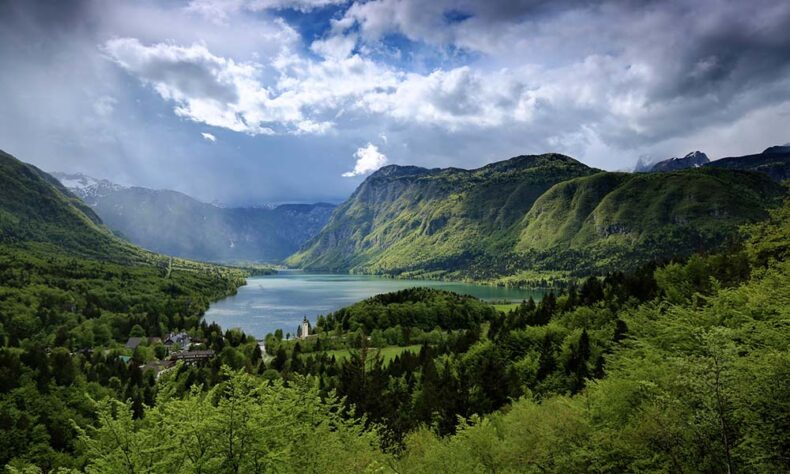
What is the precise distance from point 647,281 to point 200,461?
91.9 meters

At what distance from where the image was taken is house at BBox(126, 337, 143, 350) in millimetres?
142975

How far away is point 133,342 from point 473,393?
12852 centimetres

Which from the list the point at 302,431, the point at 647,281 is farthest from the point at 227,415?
the point at 647,281

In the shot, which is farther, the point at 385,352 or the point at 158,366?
the point at 385,352

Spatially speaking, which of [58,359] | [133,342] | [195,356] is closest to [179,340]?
[133,342]

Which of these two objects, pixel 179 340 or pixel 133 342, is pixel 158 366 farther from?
pixel 133 342

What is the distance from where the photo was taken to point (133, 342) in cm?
14775

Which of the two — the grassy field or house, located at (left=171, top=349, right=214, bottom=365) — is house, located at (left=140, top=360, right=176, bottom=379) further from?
the grassy field

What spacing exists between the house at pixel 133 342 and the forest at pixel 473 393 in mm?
5262

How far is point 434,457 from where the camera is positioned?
30.0m

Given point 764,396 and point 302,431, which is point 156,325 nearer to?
point 302,431

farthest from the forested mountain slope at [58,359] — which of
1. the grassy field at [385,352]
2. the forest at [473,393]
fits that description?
the grassy field at [385,352]

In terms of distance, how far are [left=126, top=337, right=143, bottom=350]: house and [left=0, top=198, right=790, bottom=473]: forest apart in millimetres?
5262

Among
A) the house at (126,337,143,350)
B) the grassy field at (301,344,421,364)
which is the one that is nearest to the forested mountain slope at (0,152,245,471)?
the house at (126,337,143,350)
